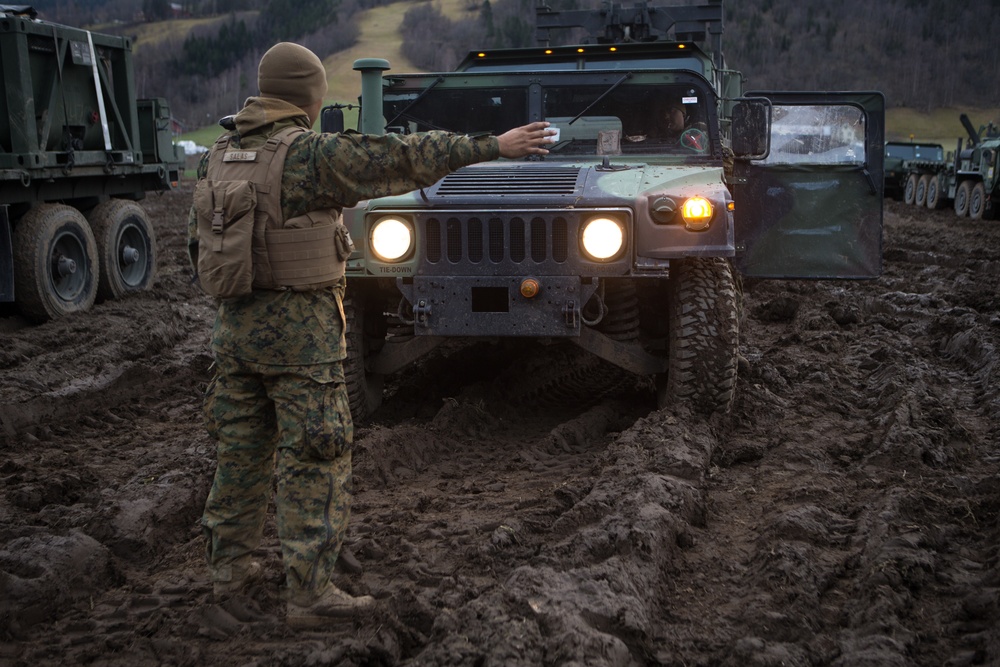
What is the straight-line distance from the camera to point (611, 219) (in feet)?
15.5

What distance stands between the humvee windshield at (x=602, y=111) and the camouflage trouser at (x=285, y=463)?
115 inches

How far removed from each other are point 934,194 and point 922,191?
1.00m

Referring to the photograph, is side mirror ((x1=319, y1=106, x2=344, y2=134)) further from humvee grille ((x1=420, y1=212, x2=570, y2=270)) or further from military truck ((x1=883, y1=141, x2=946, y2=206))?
military truck ((x1=883, y1=141, x2=946, y2=206))

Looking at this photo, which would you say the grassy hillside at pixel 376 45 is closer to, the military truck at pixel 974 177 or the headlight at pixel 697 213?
the military truck at pixel 974 177

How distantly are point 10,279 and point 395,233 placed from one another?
4.56 m

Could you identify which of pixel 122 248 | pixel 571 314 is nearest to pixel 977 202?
pixel 122 248

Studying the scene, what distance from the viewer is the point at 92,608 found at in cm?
329

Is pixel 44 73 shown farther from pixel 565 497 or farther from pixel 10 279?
pixel 565 497

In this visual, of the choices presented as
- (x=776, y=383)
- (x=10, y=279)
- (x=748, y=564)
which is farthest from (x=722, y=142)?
(x=10, y=279)

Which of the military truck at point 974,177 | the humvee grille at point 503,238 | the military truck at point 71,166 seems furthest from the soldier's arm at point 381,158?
the military truck at point 974,177

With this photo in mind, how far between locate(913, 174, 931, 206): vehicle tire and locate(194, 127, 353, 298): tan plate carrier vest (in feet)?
74.5

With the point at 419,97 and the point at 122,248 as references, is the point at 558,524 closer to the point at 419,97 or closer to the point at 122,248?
the point at 419,97

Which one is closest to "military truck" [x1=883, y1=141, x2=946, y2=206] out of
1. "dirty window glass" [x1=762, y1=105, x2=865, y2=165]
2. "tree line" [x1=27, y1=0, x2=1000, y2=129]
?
"dirty window glass" [x1=762, y1=105, x2=865, y2=165]

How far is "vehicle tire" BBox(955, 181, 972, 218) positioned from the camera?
20.6 meters
